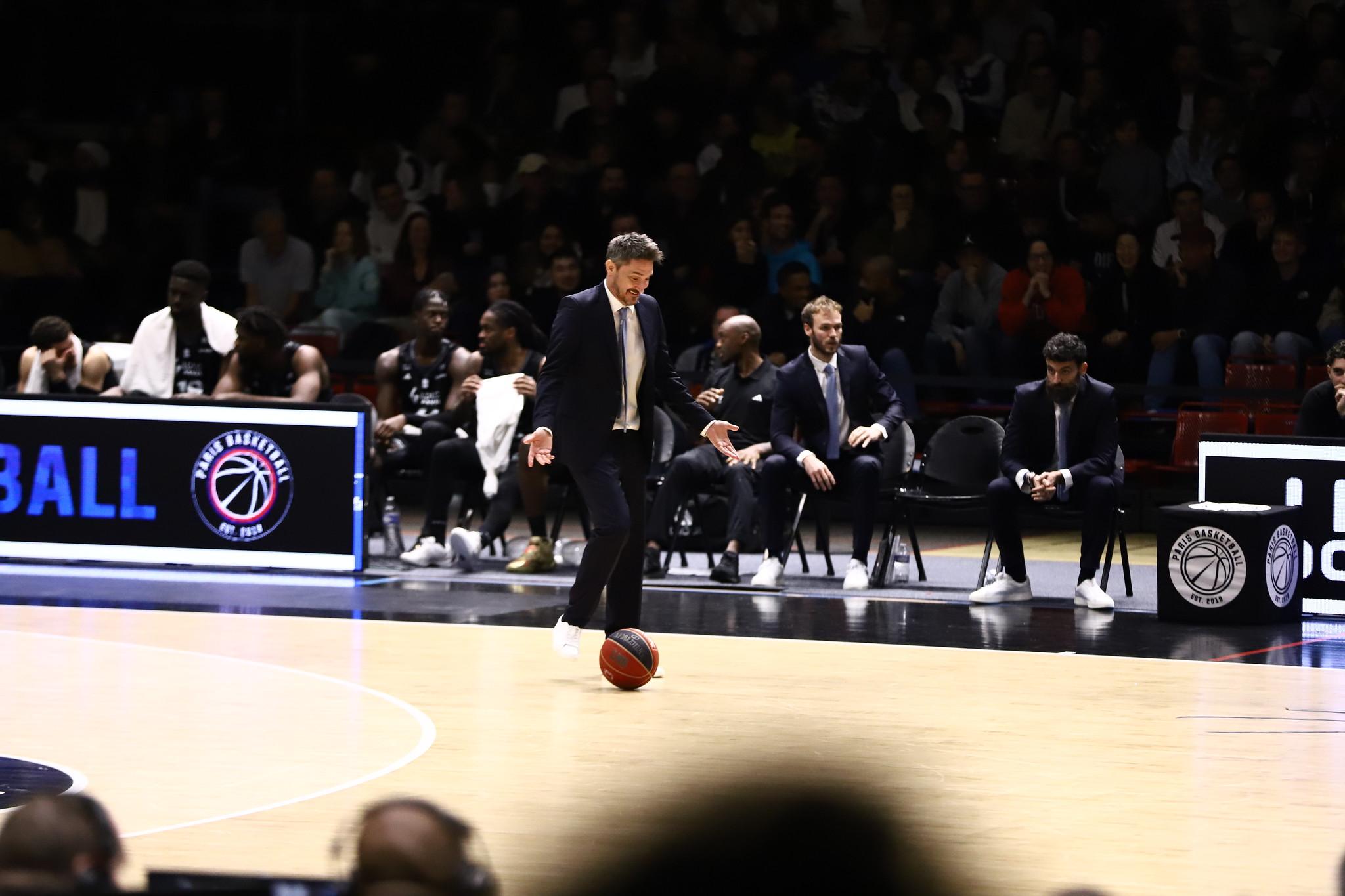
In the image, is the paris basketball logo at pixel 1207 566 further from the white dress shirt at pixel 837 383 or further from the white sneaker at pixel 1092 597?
the white dress shirt at pixel 837 383

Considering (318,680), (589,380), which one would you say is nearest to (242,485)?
(318,680)

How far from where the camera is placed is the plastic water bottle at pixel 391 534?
1294 cm

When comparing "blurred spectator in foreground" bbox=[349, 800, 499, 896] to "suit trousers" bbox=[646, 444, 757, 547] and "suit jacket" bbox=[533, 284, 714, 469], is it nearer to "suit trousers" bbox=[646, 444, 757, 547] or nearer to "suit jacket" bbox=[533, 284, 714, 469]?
"suit jacket" bbox=[533, 284, 714, 469]

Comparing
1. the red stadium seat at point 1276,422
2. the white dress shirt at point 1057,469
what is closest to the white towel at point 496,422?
the white dress shirt at point 1057,469

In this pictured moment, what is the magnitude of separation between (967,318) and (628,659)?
23.2ft

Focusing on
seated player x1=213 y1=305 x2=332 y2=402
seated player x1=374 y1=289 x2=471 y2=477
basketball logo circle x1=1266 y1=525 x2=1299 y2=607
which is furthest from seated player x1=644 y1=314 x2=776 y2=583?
basketball logo circle x1=1266 y1=525 x2=1299 y2=607

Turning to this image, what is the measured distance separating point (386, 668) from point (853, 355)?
4.16 m

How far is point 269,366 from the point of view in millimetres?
12617

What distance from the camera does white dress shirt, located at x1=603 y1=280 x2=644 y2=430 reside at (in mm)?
8492

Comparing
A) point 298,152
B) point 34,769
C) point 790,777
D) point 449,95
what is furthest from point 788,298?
point 790,777

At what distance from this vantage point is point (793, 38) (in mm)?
16516

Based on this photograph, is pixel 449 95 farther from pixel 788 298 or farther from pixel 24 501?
pixel 24 501

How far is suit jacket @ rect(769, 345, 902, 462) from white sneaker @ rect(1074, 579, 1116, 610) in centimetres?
154

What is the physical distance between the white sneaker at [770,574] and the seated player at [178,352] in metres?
3.76
